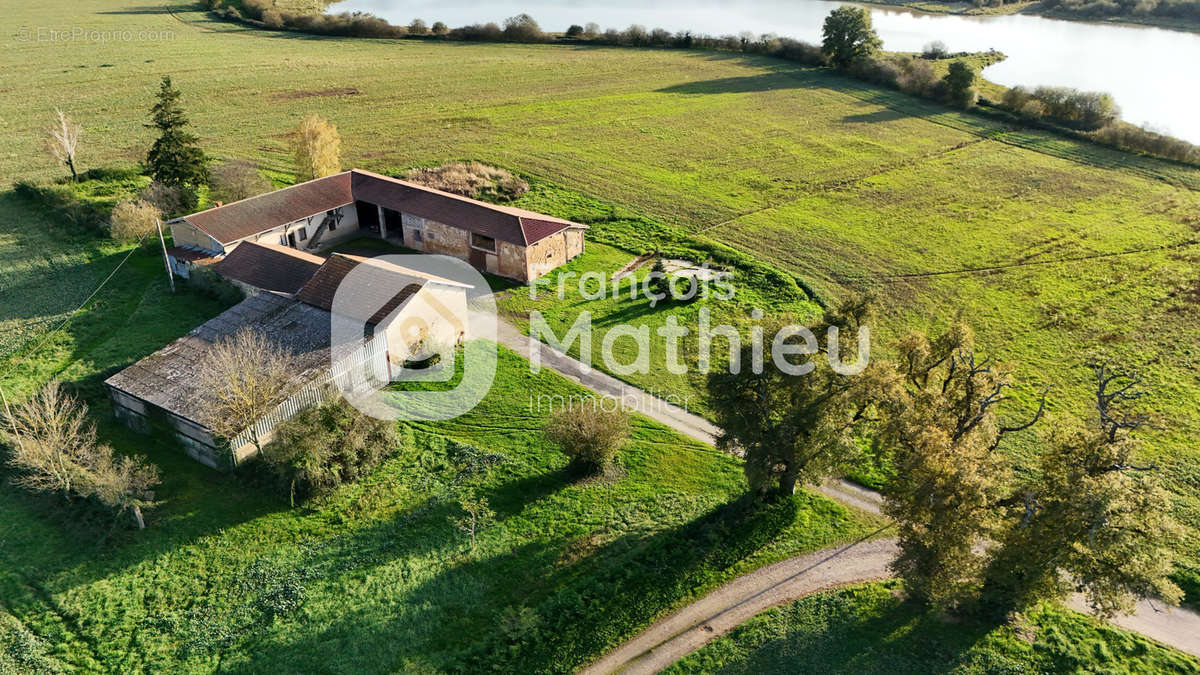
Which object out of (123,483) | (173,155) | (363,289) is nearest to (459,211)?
(363,289)

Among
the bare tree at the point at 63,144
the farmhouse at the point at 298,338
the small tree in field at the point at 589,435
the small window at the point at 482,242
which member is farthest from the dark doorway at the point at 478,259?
the bare tree at the point at 63,144

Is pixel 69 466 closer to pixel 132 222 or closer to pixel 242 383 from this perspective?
pixel 242 383

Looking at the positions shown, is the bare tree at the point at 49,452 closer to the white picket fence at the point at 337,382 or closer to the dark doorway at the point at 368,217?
the white picket fence at the point at 337,382

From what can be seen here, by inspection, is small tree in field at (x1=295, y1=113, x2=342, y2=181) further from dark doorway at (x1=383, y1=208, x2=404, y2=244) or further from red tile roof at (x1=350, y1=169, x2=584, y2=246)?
dark doorway at (x1=383, y1=208, x2=404, y2=244)

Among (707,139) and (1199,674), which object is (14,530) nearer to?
(1199,674)

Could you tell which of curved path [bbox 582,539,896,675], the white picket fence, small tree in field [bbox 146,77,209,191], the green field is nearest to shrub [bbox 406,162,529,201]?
the green field

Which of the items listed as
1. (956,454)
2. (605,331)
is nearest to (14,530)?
(605,331)
